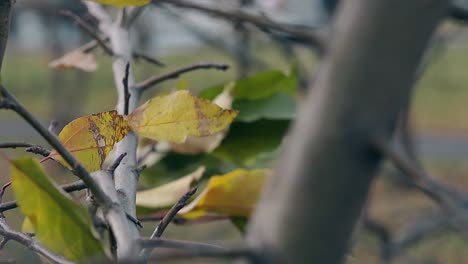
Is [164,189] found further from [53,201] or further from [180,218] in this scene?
[53,201]

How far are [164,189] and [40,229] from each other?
370mm

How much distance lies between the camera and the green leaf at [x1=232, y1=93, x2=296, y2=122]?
3.17 feet

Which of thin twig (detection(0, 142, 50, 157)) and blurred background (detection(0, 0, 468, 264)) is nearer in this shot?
thin twig (detection(0, 142, 50, 157))

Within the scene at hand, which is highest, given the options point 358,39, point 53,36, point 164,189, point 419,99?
point 358,39

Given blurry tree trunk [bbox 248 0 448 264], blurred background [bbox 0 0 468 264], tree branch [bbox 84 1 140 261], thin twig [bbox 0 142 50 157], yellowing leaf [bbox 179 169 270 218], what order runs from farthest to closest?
1. blurred background [bbox 0 0 468 264]
2. yellowing leaf [bbox 179 169 270 218]
3. thin twig [bbox 0 142 50 157]
4. tree branch [bbox 84 1 140 261]
5. blurry tree trunk [bbox 248 0 448 264]

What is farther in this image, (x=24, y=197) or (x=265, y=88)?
(x=265, y=88)

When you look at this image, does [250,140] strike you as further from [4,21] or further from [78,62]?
[4,21]

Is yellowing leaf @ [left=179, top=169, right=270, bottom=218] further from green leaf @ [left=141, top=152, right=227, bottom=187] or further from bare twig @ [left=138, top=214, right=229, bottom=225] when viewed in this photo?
green leaf @ [left=141, top=152, right=227, bottom=187]

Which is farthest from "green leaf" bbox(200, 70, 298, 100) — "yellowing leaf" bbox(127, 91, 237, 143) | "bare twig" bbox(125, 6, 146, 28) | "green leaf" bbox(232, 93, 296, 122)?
"yellowing leaf" bbox(127, 91, 237, 143)

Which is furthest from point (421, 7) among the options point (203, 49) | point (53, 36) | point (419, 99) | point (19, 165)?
point (203, 49)

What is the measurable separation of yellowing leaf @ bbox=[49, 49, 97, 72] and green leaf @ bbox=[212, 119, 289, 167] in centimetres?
19

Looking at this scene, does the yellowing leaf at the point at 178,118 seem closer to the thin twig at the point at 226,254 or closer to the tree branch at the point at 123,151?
the tree branch at the point at 123,151

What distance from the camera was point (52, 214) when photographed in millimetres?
522

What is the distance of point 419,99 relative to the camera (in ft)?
39.1
